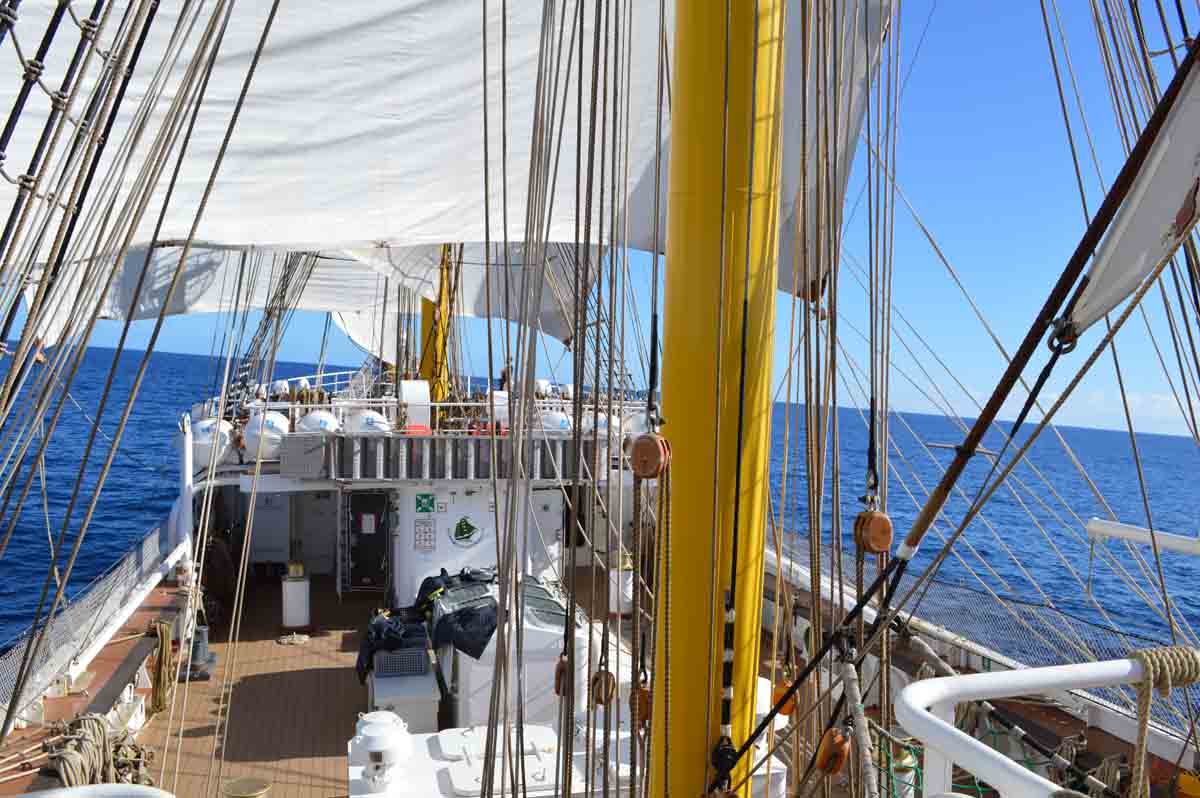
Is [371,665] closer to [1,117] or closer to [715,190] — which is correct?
[1,117]

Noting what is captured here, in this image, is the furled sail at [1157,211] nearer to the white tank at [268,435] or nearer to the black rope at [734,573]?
the black rope at [734,573]

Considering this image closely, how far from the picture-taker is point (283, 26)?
5516 mm

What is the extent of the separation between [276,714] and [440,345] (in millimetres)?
8077

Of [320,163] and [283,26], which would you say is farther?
[320,163]

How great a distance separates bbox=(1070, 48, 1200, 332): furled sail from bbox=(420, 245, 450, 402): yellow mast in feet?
39.1

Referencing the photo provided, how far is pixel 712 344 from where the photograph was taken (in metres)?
2.74

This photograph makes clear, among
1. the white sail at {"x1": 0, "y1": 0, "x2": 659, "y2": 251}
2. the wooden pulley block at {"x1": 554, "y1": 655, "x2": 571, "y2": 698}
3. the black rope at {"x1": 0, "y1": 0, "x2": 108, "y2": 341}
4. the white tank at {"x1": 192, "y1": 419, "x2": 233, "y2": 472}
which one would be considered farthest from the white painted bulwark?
the white tank at {"x1": 192, "y1": 419, "x2": 233, "y2": 472}

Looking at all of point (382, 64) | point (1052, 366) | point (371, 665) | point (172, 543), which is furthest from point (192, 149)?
point (172, 543)

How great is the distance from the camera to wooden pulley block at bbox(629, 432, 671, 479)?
2.63 metres

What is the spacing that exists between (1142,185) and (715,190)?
115 centimetres

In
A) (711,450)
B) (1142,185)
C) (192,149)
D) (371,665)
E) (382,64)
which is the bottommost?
(371,665)

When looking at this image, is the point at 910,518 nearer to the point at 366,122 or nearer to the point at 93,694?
the point at 93,694

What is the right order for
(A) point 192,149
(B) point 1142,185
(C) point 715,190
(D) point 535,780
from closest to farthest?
(B) point 1142,185, (C) point 715,190, (A) point 192,149, (D) point 535,780

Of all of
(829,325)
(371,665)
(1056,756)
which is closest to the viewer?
(829,325)
